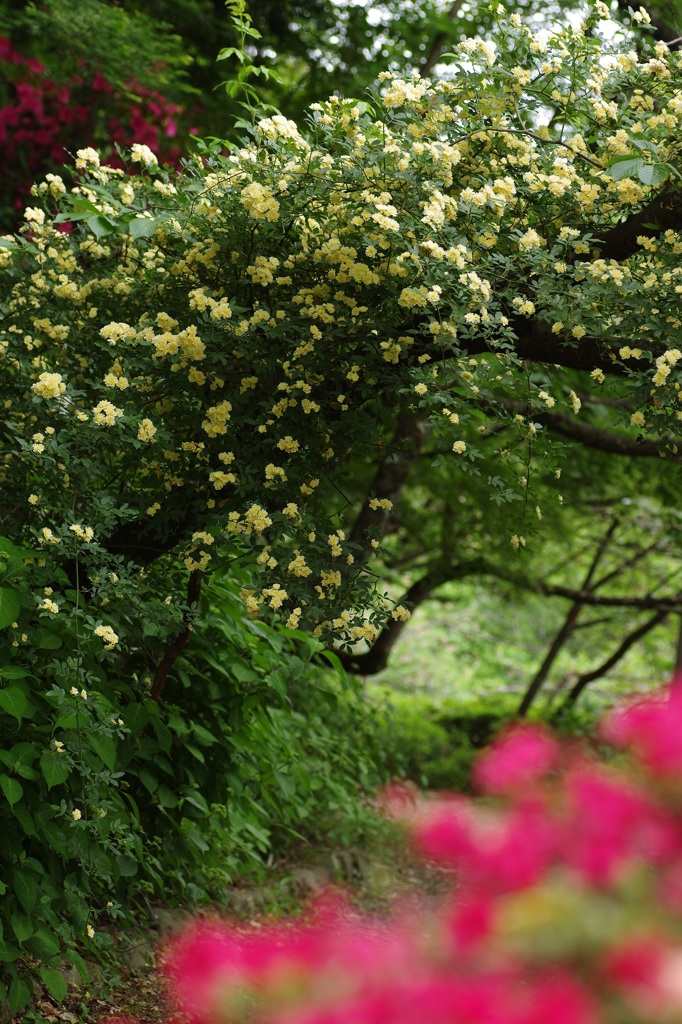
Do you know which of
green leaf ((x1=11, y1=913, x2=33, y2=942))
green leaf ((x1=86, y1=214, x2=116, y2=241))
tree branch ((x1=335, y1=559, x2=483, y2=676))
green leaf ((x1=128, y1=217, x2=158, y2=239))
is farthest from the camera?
tree branch ((x1=335, y1=559, x2=483, y2=676))

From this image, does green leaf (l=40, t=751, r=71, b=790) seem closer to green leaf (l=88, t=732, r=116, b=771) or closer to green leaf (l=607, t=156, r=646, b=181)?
green leaf (l=88, t=732, r=116, b=771)

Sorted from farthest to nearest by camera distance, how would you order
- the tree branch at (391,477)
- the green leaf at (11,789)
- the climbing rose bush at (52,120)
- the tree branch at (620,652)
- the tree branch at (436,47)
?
the tree branch at (620,652) < the climbing rose bush at (52,120) < the tree branch at (436,47) < the tree branch at (391,477) < the green leaf at (11,789)

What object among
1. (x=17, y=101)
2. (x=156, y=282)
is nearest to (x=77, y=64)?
(x=17, y=101)

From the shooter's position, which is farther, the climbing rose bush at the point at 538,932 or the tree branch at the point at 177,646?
the tree branch at the point at 177,646

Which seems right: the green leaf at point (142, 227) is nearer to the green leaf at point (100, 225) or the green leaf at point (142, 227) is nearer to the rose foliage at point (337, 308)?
the rose foliage at point (337, 308)

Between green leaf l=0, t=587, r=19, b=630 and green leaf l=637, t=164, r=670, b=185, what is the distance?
70.4 inches

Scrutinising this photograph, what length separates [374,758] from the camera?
6.45 meters

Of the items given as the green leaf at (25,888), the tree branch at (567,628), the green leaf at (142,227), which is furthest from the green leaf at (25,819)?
the tree branch at (567,628)

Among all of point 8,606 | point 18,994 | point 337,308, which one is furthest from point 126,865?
point 337,308

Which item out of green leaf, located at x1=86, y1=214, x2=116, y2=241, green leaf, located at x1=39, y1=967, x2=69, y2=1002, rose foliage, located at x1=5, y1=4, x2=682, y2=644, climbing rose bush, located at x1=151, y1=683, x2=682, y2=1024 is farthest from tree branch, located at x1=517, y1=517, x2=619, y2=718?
climbing rose bush, located at x1=151, y1=683, x2=682, y2=1024

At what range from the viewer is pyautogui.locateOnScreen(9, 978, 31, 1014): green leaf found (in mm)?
2656

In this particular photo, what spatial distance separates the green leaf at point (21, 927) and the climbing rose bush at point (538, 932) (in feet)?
5.99

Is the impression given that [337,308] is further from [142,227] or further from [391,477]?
[391,477]

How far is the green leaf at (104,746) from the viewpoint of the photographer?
263cm
